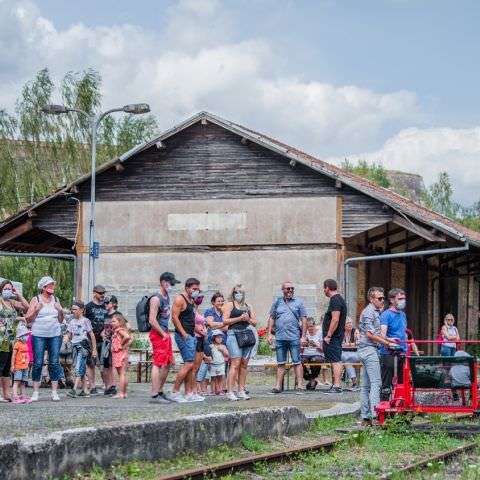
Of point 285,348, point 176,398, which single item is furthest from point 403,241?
point 176,398

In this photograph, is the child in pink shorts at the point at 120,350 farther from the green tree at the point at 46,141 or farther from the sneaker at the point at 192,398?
the green tree at the point at 46,141

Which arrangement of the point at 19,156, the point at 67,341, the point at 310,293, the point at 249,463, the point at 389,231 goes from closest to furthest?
the point at 249,463, the point at 67,341, the point at 310,293, the point at 389,231, the point at 19,156

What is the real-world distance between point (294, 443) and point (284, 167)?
18783mm

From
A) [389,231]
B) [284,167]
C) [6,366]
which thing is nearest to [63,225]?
[284,167]

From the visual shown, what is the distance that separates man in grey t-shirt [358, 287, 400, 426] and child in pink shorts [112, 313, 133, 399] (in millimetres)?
4346

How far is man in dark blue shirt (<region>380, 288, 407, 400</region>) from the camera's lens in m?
14.7

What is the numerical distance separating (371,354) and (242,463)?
3978 millimetres

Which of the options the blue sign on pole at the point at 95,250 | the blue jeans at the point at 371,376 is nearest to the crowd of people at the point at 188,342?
the blue jeans at the point at 371,376

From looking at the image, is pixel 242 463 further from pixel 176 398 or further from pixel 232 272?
pixel 232 272

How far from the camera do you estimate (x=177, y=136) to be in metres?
32.4

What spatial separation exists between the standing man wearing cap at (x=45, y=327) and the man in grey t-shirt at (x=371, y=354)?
434cm

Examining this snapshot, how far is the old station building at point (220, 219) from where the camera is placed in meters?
31.1

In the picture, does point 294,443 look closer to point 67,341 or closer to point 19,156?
point 67,341

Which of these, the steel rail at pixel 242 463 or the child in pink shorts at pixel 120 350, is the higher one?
the child in pink shorts at pixel 120 350
